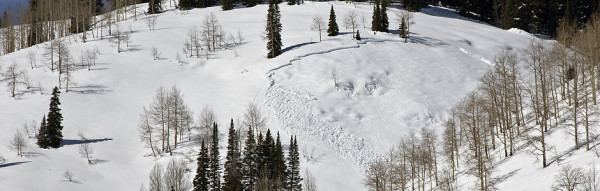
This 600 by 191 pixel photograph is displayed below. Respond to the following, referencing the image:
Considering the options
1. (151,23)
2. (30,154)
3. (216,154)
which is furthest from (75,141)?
(151,23)

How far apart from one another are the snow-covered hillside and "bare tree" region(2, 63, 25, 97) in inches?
56.1

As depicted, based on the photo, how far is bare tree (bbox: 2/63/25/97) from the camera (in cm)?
7286

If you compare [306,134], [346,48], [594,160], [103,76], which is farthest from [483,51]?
[103,76]

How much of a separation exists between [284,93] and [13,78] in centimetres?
4263

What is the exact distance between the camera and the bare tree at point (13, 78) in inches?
2869

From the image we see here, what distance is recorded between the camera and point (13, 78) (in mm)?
74562

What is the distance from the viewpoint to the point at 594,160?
35.8 meters

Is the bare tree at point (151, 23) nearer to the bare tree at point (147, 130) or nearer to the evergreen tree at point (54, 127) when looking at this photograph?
the bare tree at point (147, 130)

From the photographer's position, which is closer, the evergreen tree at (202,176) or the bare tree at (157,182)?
the bare tree at (157,182)

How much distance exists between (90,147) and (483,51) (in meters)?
72.6

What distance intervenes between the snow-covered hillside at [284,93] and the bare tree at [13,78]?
142 cm

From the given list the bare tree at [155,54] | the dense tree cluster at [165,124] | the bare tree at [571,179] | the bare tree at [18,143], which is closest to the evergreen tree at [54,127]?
the bare tree at [18,143]

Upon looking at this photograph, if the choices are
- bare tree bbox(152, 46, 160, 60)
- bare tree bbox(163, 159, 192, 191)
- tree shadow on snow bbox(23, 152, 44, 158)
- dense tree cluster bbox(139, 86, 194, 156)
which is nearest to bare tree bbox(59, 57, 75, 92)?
bare tree bbox(152, 46, 160, 60)

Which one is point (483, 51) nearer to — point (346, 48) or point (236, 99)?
point (346, 48)
